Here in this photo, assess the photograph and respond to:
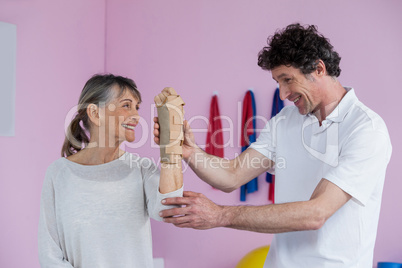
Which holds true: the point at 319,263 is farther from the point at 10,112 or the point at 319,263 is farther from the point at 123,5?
the point at 123,5

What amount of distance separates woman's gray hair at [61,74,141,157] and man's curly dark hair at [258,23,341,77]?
0.57m

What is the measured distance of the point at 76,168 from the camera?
1.67 metres

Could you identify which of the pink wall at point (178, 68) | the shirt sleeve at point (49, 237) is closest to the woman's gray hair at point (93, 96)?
the shirt sleeve at point (49, 237)

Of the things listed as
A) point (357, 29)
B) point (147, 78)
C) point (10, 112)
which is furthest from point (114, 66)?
point (357, 29)

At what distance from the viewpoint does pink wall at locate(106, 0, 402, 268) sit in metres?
2.84

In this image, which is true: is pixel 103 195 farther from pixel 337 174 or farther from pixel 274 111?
pixel 274 111

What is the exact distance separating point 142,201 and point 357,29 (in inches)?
79.0

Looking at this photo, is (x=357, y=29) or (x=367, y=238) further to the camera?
(x=357, y=29)

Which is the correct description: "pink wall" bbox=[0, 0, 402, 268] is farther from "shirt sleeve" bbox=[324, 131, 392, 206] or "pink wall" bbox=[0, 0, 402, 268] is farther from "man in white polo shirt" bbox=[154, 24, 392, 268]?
"shirt sleeve" bbox=[324, 131, 392, 206]

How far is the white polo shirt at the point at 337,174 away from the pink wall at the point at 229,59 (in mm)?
1322

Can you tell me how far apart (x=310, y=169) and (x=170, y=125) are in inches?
23.0

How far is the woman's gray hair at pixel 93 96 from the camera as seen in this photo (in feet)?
5.67

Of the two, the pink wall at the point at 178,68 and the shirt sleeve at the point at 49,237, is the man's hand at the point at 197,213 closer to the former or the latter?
the shirt sleeve at the point at 49,237

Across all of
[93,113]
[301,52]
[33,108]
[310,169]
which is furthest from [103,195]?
[33,108]
